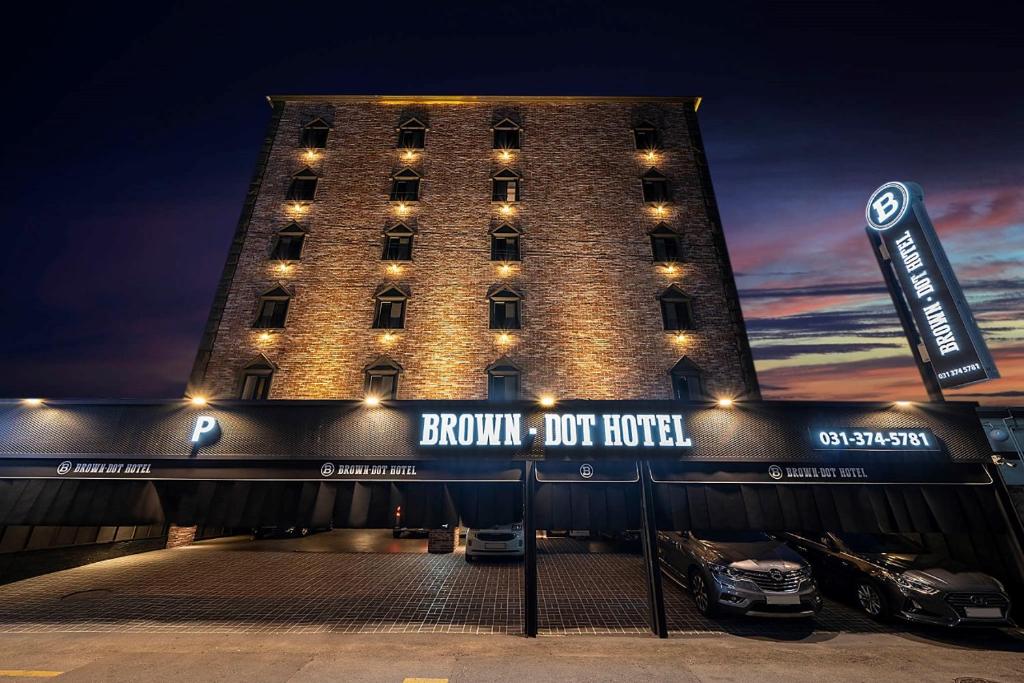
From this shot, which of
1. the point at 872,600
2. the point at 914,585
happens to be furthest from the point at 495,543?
the point at 914,585

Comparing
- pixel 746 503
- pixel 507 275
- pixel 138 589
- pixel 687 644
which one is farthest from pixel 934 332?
pixel 138 589

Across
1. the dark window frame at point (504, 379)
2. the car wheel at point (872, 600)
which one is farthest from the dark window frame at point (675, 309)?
the car wheel at point (872, 600)

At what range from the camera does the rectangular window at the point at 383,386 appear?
48.2 feet

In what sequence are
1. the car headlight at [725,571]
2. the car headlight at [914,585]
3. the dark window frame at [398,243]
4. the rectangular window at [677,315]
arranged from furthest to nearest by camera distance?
the dark window frame at [398,243] → the rectangular window at [677,315] → the car headlight at [725,571] → the car headlight at [914,585]

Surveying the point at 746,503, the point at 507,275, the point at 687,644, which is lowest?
the point at 687,644

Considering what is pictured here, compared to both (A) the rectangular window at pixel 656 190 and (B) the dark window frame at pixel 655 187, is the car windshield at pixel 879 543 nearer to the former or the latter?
(B) the dark window frame at pixel 655 187

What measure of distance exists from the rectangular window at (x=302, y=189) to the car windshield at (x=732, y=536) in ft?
68.7

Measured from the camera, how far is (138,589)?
37.3 ft

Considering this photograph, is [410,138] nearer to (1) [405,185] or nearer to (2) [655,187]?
(1) [405,185]

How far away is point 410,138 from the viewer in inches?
792

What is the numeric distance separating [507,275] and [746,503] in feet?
38.2

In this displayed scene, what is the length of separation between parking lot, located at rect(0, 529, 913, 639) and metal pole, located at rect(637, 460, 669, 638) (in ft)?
1.48

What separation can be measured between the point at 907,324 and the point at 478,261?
14.6 meters

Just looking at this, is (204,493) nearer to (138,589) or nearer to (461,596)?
(138,589)
